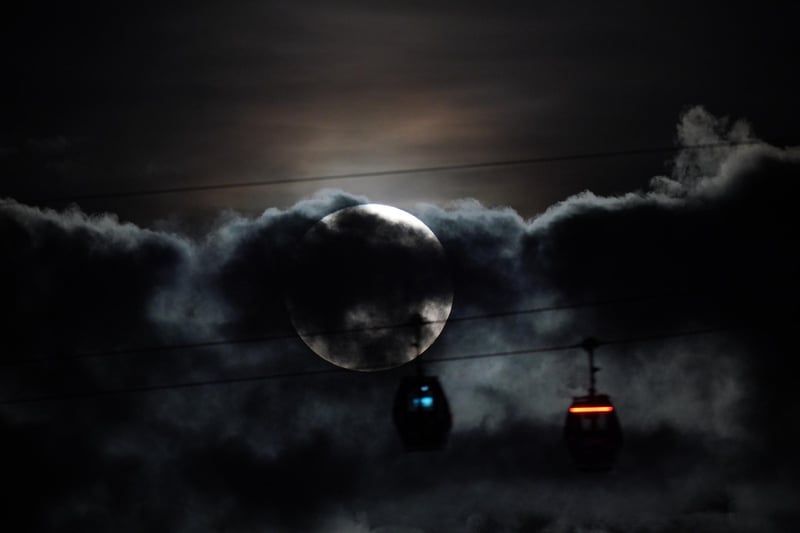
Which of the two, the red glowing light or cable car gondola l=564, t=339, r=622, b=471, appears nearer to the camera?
the red glowing light

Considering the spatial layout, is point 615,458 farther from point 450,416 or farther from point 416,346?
point 416,346

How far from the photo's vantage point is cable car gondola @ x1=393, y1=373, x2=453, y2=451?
37.7 meters

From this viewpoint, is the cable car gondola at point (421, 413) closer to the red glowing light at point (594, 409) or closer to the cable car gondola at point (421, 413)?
the cable car gondola at point (421, 413)

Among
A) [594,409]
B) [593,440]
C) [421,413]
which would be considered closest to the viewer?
[594,409]

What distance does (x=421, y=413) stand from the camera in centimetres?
3772

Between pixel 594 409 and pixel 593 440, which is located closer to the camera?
pixel 594 409

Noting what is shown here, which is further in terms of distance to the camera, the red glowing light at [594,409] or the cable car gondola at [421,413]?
the cable car gondola at [421,413]

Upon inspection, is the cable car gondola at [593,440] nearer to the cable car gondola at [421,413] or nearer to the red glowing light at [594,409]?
the red glowing light at [594,409]

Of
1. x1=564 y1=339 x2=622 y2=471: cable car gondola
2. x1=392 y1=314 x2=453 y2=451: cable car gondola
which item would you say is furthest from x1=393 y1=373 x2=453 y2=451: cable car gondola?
x1=564 y1=339 x2=622 y2=471: cable car gondola

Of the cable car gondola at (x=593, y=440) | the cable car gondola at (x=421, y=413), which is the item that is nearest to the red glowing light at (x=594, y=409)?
the cable car gondola at (x=593, y=440)

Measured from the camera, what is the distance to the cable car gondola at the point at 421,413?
3766 centimetres

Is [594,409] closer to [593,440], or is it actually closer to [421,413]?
[593,440]

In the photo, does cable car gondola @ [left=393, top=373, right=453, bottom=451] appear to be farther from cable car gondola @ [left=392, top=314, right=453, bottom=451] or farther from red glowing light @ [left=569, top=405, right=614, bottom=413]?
red glowing light @ [left=569, top=405, right=614, bottom=413]

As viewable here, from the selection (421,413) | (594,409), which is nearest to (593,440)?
(594,409)
